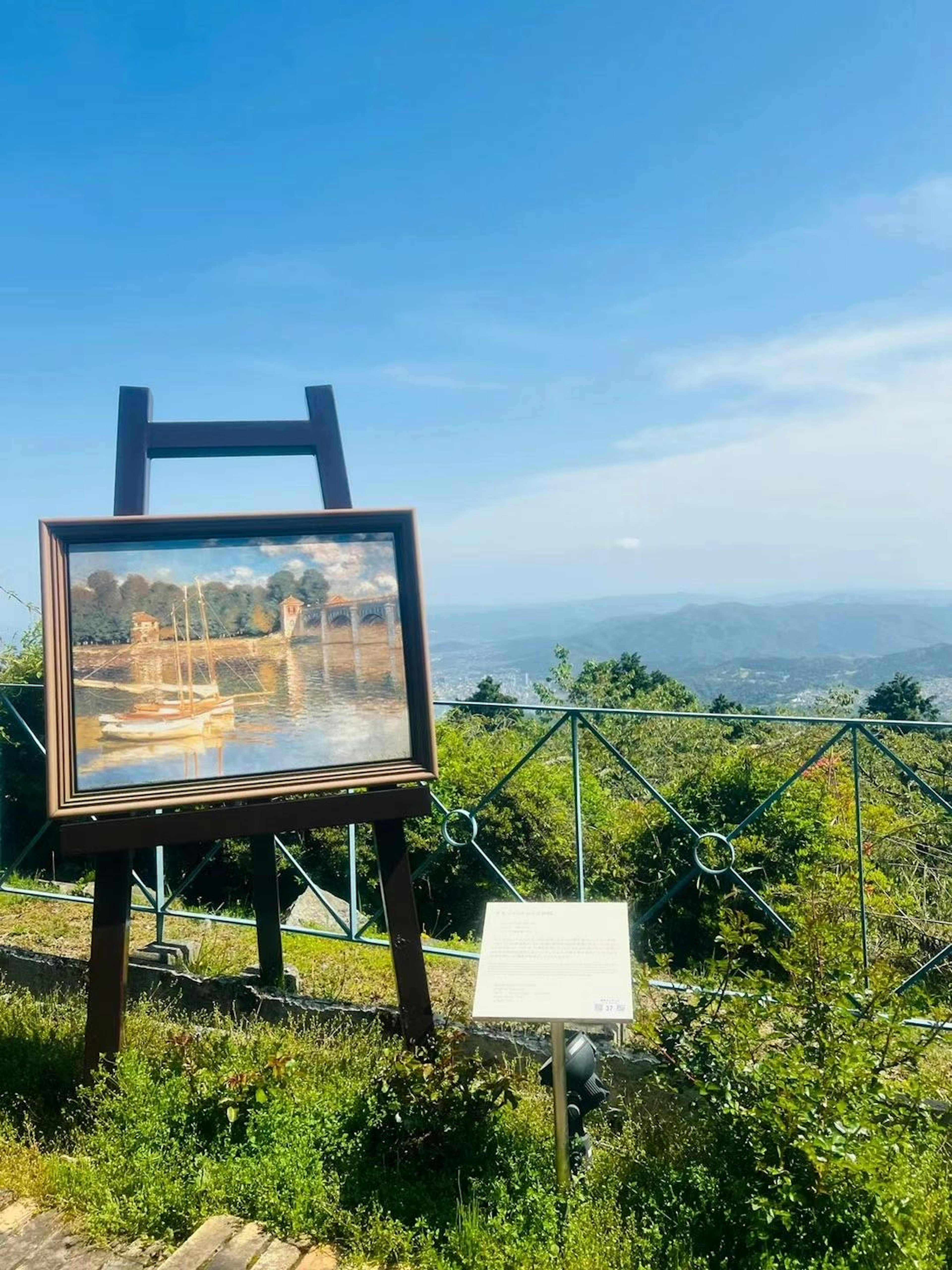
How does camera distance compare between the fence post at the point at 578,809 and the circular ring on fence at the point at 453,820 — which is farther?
the circular ring on fence at the point at 453,820

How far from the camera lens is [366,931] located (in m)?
5.46

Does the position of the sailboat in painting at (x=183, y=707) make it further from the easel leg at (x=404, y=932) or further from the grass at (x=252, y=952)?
the grass at (x=252, y=952)

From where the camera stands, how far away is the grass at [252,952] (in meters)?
4.32

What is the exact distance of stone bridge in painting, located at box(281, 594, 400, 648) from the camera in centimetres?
365

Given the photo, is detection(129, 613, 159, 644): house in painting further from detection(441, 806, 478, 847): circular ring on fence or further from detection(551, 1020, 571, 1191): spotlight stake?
detection(551, 1020, 571, 1191): spotlight stake

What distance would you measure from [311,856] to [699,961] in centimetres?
366

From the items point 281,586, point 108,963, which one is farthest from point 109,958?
point 281,586

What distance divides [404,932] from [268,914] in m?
0.91

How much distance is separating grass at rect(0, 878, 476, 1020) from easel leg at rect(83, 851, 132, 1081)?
0.97 m

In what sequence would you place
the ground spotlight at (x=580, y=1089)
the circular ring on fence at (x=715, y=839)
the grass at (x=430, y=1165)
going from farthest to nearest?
the circular ring on fence at (x=715, y=839) → the ground spotlight at (x=580, y=1089) → the grass at (x=430, y=1165)

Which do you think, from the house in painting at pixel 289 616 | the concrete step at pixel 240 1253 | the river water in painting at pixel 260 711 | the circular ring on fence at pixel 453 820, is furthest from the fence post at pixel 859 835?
the house in painting at pixel 289 616

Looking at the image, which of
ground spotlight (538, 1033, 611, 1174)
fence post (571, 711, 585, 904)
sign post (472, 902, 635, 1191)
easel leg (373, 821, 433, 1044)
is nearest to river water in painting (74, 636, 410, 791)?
easel leg (373, 821, 433, 1044)

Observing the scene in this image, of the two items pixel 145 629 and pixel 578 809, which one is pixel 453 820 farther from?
pixel 145 629

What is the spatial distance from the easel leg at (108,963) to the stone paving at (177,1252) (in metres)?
0.66
